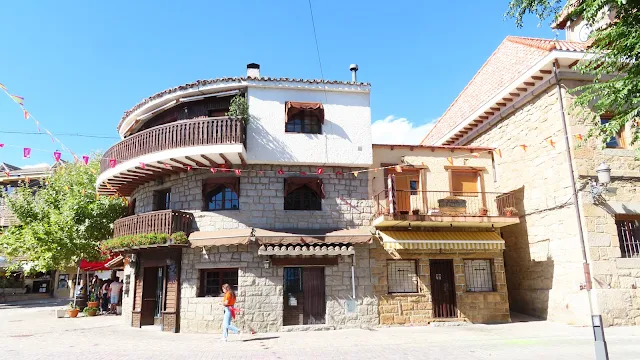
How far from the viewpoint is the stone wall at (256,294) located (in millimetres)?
14219

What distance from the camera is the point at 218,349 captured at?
1101 centimetres

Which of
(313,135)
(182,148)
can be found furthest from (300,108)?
(182,148)

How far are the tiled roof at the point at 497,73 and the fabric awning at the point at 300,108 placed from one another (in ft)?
25.6

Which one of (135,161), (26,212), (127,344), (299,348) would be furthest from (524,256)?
(26,212)

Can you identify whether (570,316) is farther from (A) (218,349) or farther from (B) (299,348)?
(A) (218,349)

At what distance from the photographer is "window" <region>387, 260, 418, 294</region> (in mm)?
15383

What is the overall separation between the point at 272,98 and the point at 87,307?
570 inches

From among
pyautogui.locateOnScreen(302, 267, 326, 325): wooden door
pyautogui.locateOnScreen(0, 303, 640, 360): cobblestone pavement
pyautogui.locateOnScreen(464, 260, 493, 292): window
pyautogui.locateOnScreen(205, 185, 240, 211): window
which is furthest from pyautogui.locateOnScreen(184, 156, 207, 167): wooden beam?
pyautogui.locateOnScreen(464, 260, 493, 292): window

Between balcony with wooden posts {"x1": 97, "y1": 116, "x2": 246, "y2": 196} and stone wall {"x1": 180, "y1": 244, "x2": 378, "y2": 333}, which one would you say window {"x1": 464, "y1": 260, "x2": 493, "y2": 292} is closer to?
stone wall {"x1": 180, "y1": 244, "x2": 378, "y2": 333}

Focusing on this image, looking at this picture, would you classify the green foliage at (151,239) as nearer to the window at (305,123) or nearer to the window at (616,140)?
the window at (305,123)

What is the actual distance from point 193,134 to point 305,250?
5729 mm

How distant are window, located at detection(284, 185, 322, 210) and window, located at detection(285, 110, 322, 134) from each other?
2.19 m

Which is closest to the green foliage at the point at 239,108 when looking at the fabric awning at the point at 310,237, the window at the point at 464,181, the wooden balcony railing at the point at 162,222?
the wooden balcony railing at the point at 162,222

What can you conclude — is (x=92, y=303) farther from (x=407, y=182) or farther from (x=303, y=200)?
(x=407, y=182)
